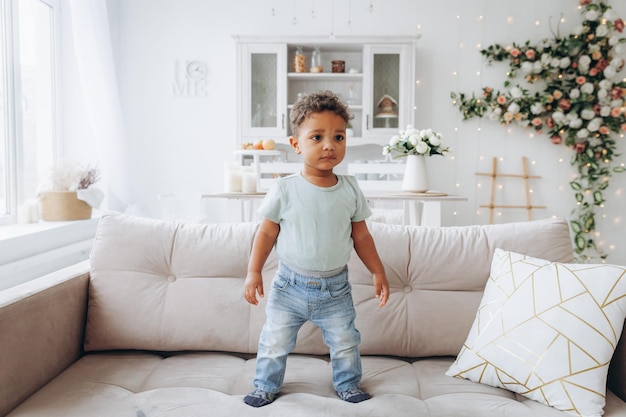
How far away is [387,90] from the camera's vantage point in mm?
3914

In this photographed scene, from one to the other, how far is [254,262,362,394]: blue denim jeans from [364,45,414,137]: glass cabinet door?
2.70 meters

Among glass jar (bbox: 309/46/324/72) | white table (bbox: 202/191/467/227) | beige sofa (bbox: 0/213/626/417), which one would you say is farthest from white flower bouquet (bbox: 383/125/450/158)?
glass jar (bbox: 309/46/324/72)

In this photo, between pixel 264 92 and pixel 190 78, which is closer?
pixel 264 92

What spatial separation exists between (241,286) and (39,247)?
153cm

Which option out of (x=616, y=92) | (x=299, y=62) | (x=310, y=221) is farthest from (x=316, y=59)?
(x=310, y=221)

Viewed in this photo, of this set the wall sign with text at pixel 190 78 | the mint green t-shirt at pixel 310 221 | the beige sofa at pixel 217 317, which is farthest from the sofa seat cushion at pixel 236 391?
the wall sign with text at pixel 190 78

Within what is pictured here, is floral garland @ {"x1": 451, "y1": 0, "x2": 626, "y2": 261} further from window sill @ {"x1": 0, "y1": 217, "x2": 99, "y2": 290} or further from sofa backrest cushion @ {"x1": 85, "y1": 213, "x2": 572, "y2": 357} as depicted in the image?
window sill @ {"x1": 0, "y1": 217, "x2": 99, "y2": 290}

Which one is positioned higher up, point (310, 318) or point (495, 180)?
point (495, 180)

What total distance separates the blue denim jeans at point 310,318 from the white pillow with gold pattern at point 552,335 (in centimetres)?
31

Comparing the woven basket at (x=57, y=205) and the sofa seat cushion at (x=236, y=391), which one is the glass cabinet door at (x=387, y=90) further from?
the sofa seat cushion at (x=236, y=391)

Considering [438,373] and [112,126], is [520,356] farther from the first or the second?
[112,126]

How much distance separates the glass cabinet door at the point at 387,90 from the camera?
12.7ft

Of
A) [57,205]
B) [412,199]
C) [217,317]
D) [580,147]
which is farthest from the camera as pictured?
[580,147]

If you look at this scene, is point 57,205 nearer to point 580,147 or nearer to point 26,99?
point 26,99
